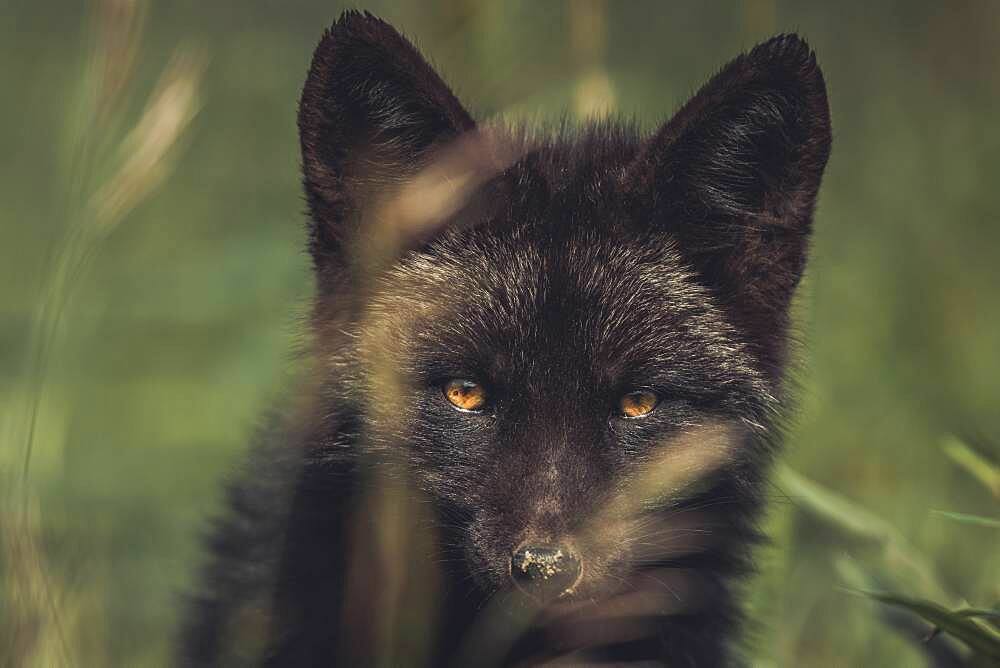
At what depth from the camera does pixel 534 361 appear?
3959 mm

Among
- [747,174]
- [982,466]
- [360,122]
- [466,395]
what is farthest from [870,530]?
[360,122]

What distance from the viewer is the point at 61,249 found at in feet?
9.83

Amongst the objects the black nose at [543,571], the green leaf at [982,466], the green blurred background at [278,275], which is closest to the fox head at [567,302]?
the black nose at [543,571]

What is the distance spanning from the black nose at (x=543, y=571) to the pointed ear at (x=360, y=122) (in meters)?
1.20

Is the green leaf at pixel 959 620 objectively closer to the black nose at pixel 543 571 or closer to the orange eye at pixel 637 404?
the black nose at pixel 543 571

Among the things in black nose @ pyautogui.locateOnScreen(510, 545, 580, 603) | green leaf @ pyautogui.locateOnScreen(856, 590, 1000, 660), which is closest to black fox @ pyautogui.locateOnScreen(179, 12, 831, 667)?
black nose @ pyautogui.locateOnScreen(510, 545, 580, 603)

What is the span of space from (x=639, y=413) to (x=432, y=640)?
0.86 m

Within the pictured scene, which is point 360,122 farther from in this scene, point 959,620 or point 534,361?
point 959,620

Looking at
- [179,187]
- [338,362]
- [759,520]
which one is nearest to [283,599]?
[338,362]

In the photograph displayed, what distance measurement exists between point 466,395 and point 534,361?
218mm

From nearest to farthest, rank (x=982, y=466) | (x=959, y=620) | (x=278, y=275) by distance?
(x=959, y=620), (x=982, y=466), (x=278, y=275)

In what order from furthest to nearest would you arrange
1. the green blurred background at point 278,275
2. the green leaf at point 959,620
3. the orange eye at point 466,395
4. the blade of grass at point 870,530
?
the blade of grass at point 870,530, the orange eye at point 466,395, the green blurred background at point 278,275, the green leaf at point 959,620

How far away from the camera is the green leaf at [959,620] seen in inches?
122

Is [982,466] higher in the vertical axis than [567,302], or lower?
lower
